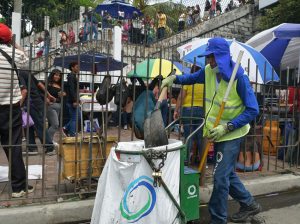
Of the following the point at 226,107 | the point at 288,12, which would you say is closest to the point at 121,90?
the point at 226,107

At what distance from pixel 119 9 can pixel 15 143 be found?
15.0 metres

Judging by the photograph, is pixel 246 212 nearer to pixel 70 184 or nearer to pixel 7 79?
pixel 70 184

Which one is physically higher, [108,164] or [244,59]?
[244,59]

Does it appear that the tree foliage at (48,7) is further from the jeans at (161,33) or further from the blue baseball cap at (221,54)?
the blue baseball cap at (221,54)

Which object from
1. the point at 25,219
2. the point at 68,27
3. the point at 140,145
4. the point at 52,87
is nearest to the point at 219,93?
the point at 140,145

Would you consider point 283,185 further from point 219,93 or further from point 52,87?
point 52,87

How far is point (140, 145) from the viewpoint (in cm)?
342

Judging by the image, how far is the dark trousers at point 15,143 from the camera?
171 inches

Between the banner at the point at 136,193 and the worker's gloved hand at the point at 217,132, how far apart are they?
24.7 inches

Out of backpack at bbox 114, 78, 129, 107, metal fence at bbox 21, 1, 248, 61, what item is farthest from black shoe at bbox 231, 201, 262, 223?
metal fence at bbox 21, 1, 248, 61

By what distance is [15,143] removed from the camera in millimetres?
4402

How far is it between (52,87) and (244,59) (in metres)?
3.86

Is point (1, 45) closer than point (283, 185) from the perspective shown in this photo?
Yes

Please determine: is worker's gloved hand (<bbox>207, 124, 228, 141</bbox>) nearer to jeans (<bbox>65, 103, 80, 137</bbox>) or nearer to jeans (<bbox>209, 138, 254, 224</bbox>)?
jeans (<bbox>209, 138, 254, 224</bbox>)
